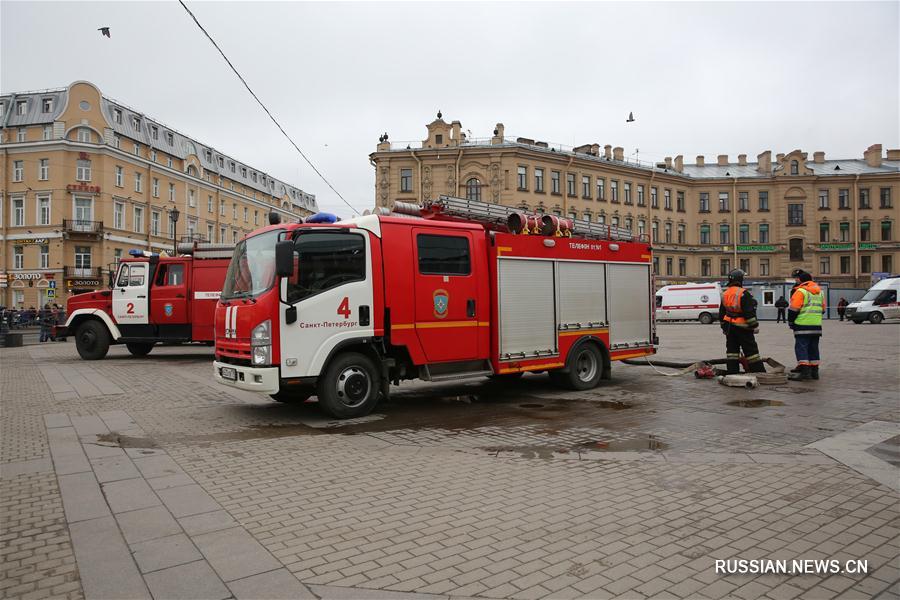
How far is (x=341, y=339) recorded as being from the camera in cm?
790

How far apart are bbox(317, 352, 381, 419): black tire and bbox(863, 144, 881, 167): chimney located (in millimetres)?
78077

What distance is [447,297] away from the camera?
8.84 m

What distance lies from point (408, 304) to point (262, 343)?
211 cm

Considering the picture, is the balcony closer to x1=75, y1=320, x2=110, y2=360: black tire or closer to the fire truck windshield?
x1=75, y1=320, x2=110, y2=360: black tire

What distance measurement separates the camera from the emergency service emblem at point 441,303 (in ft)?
28.5

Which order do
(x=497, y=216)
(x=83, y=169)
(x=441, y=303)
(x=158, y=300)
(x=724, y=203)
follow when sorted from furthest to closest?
(x=724, y=203) → (x=83, y=169) → (x=158, y=300) → (x=497, y=216) → (x=441, y=303)

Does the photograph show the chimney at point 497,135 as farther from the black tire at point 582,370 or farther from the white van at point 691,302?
the black tire at point 582,370

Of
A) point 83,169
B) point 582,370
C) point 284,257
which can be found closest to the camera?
point 284,257

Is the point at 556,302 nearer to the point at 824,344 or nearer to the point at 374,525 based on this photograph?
the point at 374,525

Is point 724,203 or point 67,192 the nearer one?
point 67,192

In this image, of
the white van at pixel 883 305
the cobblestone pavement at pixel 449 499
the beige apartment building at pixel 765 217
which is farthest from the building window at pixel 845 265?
the cobblestone pavement at pixel 449 499

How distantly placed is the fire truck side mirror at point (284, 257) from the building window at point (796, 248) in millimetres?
67747

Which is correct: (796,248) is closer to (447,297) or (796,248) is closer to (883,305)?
(883,305)

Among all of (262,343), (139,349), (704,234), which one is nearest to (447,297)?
(262,343)
